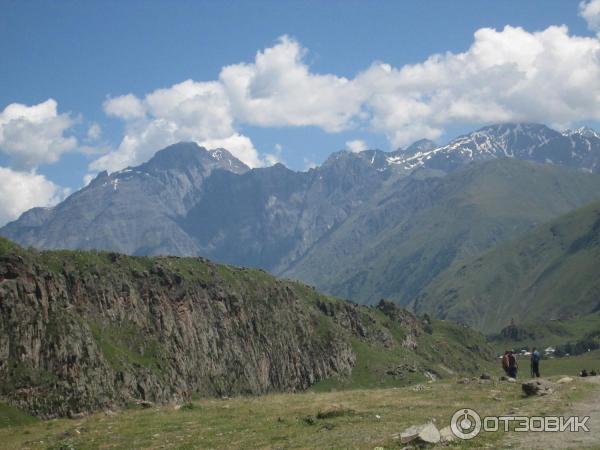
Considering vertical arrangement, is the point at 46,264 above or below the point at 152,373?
above

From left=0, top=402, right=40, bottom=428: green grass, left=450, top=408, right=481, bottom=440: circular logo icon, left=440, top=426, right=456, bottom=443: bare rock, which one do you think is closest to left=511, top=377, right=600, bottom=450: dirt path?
left=450, top=408, right=481, bottom=440: circular logo icon

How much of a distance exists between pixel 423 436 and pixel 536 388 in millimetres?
18787

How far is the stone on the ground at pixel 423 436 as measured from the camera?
33375 mm

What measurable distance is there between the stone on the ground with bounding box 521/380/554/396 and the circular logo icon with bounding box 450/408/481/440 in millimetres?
9465

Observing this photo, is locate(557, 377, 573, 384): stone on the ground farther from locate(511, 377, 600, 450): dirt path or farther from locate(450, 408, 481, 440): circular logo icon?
locate(450, 408, 481, 440): circular logo icon

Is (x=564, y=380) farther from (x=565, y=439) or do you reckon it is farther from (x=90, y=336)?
(x=90, y=336)

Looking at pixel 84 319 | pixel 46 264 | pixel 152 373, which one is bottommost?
pixel 152 373

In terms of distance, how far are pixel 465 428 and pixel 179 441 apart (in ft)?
57.5

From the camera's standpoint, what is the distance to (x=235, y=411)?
5238cm

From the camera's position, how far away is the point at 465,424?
36.9 meters

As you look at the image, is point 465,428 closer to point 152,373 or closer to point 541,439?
point 541,439

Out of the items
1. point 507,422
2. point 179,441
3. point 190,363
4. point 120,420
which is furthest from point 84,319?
point 507,422

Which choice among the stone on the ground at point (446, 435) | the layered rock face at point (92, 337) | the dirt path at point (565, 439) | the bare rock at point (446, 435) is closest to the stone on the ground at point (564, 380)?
the dirt path at point (565, 439)

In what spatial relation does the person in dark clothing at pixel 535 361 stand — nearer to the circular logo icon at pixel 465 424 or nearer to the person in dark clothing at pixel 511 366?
the person in dark clothing at pixel 511 366
